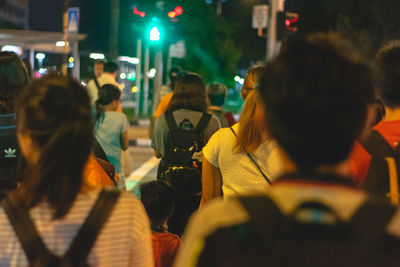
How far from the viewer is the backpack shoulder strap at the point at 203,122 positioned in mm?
5402

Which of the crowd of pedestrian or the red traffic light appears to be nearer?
the crowd of pedestrian

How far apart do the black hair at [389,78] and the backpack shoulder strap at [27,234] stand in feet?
5.98

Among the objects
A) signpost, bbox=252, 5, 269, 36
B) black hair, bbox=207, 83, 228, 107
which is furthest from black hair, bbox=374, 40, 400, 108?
signpost, bbox=252, 5, 269, 36

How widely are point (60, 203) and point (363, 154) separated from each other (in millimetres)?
1439

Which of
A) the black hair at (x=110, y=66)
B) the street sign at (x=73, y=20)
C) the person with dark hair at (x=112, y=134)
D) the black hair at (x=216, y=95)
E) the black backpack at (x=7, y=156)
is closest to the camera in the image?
the black backpack at (x=7, y=156)

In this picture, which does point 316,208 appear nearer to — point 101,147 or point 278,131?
point 278,131

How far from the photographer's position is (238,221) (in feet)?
5.11

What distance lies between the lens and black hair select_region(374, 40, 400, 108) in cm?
307

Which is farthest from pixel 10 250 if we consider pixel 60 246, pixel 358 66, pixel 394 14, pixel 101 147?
pixel 394 14

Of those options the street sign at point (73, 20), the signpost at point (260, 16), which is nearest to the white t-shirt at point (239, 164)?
the street sign at point (73, 20)

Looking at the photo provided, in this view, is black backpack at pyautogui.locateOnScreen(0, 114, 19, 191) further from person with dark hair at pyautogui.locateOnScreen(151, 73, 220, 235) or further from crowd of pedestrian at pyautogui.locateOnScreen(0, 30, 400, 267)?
person with dark hair at pyautogui.locateOnScreen(151, 73, 220, 235)

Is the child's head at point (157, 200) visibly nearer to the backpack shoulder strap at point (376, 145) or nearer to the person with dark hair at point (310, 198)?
the backpack shoulder strap at point (376, 145)

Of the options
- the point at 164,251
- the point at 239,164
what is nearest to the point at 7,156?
the point at 164,251

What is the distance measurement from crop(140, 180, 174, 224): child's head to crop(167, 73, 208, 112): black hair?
141 centimetres
